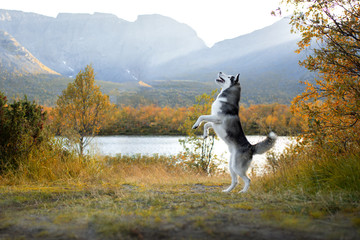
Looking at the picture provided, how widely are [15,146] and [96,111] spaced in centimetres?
856

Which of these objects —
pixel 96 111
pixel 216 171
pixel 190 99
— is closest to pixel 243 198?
pixel 216 171

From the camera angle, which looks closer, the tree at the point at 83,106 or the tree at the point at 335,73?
the tree at the point at 335,73

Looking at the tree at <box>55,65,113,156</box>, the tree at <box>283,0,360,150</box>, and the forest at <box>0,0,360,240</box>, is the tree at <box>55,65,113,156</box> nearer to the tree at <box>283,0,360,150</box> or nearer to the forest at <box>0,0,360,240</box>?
the forest at <box>0,0,360,240</box>

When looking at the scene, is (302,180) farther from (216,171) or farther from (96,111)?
(96,111)

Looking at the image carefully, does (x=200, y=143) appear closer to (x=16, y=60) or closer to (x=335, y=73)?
(x=335, y=73)

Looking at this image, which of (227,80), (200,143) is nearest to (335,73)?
(227,80)

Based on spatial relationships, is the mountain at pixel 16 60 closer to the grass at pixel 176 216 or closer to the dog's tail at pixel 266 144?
the grass at pixel 176 216

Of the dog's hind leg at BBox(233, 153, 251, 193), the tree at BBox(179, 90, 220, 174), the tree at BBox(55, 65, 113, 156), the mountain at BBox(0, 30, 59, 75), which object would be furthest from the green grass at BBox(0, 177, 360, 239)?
the mountain at BBox(0, 30, 59, 75)

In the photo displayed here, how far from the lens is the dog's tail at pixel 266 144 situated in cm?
571

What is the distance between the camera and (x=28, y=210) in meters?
4.47

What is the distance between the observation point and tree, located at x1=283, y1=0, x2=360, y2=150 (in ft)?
20.0

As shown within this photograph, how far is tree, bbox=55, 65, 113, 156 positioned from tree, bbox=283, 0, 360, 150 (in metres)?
12.1

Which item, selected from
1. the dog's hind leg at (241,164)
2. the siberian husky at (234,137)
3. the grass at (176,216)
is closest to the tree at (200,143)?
the siberian husky at (234,137)

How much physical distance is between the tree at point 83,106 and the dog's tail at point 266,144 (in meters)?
11.9
